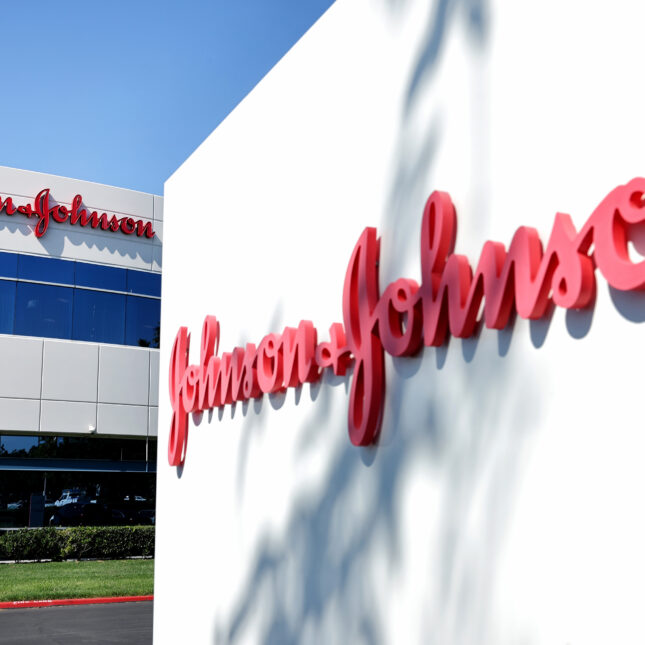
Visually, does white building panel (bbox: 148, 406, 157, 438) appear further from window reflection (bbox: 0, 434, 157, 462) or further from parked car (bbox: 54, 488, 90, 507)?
parked car (bbox: 54, 488, 90, 507)

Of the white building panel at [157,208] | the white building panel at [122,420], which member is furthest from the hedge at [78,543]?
the white building panel at [157,208]

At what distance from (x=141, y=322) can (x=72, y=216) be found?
3.84m

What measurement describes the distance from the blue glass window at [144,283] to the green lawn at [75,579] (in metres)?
8.22

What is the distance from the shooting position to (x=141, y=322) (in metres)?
27.4

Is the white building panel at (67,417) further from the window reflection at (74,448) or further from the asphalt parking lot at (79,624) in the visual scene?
the asphalt parking lot at (79,624)

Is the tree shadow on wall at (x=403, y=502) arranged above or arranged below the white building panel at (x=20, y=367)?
below

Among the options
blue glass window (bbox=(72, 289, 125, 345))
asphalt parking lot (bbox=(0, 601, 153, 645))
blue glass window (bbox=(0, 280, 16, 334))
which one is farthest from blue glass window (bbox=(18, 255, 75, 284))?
asphalt parking lot (bbox=(0, 601, 153, 645))

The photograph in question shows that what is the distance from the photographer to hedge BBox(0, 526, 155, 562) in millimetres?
24391

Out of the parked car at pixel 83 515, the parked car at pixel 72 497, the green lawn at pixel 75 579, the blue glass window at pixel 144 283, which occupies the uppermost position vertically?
the blue glass window at pixel 144 283

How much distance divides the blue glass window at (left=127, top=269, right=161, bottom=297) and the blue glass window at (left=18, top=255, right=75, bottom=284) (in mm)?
1881

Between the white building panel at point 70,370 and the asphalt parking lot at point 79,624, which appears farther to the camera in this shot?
the white building panel at point 70,370

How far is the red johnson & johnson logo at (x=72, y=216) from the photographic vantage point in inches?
1001

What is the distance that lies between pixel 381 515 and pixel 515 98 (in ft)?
8.62

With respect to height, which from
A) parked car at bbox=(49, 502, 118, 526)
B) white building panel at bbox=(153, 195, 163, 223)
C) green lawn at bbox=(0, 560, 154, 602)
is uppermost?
white building panel at bbox=(153, 195, 163, 223)
